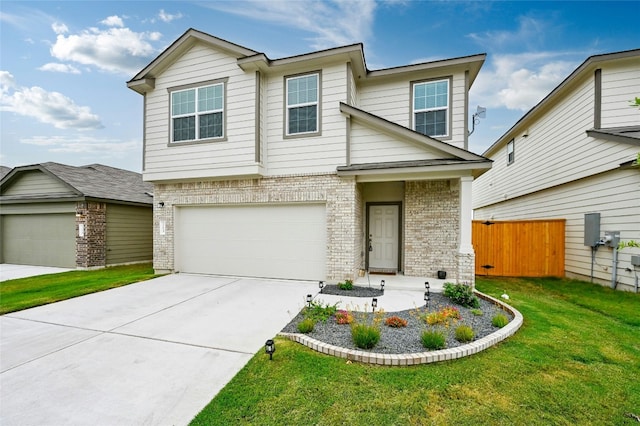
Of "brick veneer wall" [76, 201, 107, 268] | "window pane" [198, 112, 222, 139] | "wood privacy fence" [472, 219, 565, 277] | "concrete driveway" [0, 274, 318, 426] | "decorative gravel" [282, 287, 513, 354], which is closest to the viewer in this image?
"concrete driveway" [0, 274, 318, 426]

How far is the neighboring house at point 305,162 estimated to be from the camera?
297 inches

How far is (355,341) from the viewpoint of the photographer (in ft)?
12.3

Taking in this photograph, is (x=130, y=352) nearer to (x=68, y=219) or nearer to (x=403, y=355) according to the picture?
(x=403, y=355)

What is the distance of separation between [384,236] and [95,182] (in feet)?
40.7

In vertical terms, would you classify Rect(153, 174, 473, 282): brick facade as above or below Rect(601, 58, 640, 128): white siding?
below

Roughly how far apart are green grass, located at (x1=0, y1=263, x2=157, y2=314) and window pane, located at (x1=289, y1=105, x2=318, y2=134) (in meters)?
6.43

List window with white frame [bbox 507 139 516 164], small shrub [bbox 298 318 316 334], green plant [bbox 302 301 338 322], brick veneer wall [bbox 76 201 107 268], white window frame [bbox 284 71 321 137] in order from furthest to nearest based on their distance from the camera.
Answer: window with white frame [bbox 507 139 516 164]
brick veneer wall [bbox 76 201 107 268]
white window frame [bbox 284 71 321 137]
green plant [bbox 302 301 338 322]
small shrub [bbox 298 318 316 334]

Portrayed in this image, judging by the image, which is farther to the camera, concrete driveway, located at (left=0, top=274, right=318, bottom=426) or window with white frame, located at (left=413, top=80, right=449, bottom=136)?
window with white frame, located at (left=413, top=80, right=449, bottom=136)

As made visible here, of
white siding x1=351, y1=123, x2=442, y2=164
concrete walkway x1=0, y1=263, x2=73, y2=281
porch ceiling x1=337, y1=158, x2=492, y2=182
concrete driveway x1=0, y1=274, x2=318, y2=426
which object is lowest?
concrete walkway x1=0, y1=263, x2=73, y2=281

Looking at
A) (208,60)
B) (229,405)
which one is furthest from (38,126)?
(229,405)

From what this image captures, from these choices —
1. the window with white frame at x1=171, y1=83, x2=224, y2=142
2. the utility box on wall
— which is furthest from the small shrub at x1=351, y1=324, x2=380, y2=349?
the utility box on wall

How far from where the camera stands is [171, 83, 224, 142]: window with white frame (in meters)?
8.46

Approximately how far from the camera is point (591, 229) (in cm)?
796

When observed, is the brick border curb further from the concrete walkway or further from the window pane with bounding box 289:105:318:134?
the concrete walkway
